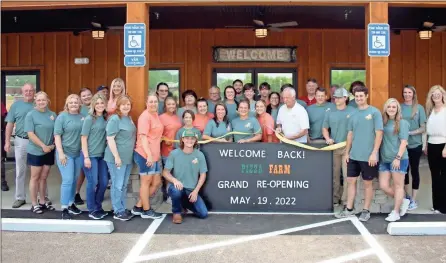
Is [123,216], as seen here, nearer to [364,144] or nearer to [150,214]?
[150,214]

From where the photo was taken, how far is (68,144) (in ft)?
17.9

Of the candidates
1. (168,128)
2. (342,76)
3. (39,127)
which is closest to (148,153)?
(168,128)

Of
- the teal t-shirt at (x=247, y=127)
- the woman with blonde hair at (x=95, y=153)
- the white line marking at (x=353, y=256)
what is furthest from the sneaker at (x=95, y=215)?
the white line marking at (x=353, y=256)

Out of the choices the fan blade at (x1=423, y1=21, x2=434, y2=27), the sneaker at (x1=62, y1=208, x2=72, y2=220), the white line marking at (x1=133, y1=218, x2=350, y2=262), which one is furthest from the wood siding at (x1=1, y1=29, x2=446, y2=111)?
the white line marking at (x1=133, y1=218, x2=350, y2=262)

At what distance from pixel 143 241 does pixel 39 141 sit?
2.12 metres

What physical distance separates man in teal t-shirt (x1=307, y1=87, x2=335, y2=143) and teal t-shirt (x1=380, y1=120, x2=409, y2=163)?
933mm

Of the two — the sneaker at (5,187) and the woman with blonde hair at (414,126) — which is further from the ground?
the woman with blonde hair at (414,126)

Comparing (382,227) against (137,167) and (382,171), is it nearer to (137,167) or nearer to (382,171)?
(382,171)

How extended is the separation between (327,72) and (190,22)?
3567 millimetres

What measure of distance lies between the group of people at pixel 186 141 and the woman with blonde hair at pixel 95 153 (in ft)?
0.04

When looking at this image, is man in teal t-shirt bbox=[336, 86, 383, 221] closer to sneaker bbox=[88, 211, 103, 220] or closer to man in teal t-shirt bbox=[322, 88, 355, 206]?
man in teal t-shirt bbox=[322, 88, 355, 206]

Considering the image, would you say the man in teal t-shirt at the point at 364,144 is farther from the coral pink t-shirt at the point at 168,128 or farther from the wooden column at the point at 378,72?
the coral pink t-shirt at the point at 168,128

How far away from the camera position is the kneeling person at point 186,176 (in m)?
5.38

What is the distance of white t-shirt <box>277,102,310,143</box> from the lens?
233 inches
